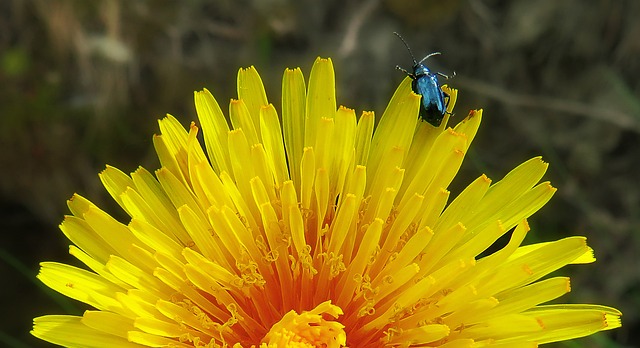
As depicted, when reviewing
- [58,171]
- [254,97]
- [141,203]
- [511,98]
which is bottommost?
[141,203]

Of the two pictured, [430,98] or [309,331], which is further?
[430,98]

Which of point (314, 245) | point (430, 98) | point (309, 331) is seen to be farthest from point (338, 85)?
point (309, 331)

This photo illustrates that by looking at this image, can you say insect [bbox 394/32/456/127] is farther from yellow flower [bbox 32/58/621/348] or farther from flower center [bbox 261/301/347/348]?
flower center [bbox 261/301/347/348]

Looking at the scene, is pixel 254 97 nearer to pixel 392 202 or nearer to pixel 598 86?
pixel 392 202

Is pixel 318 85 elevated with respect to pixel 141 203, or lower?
elevated

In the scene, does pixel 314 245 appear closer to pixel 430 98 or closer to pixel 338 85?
pixel 430 98

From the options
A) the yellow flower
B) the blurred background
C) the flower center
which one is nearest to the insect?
the yellow flower

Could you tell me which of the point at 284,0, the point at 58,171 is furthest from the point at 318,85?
the point at 58,171
